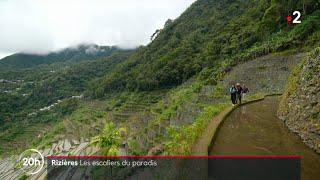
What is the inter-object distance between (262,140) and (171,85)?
4964 centimetres

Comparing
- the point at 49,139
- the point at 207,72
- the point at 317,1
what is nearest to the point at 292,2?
the point at 317,1

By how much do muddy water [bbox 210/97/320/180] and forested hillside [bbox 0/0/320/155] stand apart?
955 millimetres

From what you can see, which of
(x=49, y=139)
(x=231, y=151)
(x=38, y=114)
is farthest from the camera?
(x=38, y=114)

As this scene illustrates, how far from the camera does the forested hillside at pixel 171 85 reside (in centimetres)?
2677

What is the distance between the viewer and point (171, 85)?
59188 mm

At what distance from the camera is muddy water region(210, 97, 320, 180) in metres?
7.76

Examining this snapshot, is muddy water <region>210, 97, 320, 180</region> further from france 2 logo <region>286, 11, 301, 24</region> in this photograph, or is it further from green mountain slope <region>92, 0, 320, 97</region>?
france 2 logo <region>286, 11, 301, 24</region>

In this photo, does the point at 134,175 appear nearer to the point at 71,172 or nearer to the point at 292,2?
the point at 71,172

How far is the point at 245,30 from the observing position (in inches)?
1708

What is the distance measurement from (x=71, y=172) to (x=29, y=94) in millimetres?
87535

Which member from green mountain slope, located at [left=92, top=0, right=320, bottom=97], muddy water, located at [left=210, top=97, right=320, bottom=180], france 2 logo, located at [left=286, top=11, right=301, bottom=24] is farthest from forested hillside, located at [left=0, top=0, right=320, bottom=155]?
muddy water, located at [left=210, top=97, right=320, bottom=180]

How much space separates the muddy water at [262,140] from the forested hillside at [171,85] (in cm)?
95

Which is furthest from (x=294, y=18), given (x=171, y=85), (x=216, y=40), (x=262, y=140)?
(x=262, y=140)

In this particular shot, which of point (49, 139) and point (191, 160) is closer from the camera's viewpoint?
point (191, 160)
